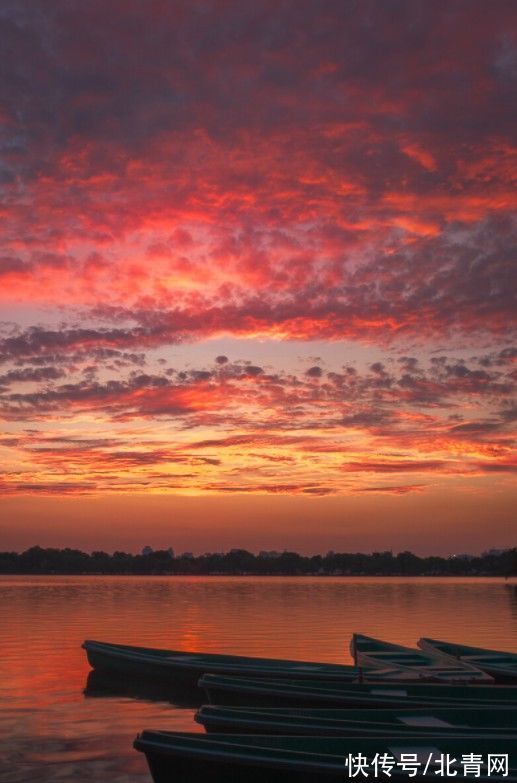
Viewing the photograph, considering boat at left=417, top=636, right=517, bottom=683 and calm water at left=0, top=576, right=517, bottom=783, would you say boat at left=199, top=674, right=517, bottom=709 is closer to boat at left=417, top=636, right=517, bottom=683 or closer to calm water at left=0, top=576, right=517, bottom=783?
calm water at left=0, top=576, right=517, bottom=783

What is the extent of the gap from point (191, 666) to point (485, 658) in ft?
33.9

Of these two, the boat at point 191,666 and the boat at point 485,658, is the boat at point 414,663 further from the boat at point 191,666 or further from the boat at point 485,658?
the boat at point 191,666

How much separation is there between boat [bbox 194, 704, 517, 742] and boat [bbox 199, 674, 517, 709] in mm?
967

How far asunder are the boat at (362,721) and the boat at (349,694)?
97cm

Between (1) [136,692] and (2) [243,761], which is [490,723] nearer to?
(2) [243,761]

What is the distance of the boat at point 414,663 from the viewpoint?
2319 cm

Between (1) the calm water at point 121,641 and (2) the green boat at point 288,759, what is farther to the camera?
(1) the calm water at point 121,641

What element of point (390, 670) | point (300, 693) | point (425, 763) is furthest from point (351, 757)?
point (390, 670)

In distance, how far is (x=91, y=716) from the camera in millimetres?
24000

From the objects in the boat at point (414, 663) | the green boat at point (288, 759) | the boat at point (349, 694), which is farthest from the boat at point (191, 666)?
the green boat at point (288, 759)

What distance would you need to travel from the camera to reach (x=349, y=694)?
19500mm

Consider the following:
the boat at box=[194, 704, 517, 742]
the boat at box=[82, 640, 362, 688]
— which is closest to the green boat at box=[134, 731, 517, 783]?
the boat at box=[194, 704, 517, 742]

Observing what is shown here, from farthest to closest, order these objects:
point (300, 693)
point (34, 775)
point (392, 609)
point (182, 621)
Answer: point (392, 609), point (182, 621), point (300, 693), point (34, 775)

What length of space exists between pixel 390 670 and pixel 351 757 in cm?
1326
